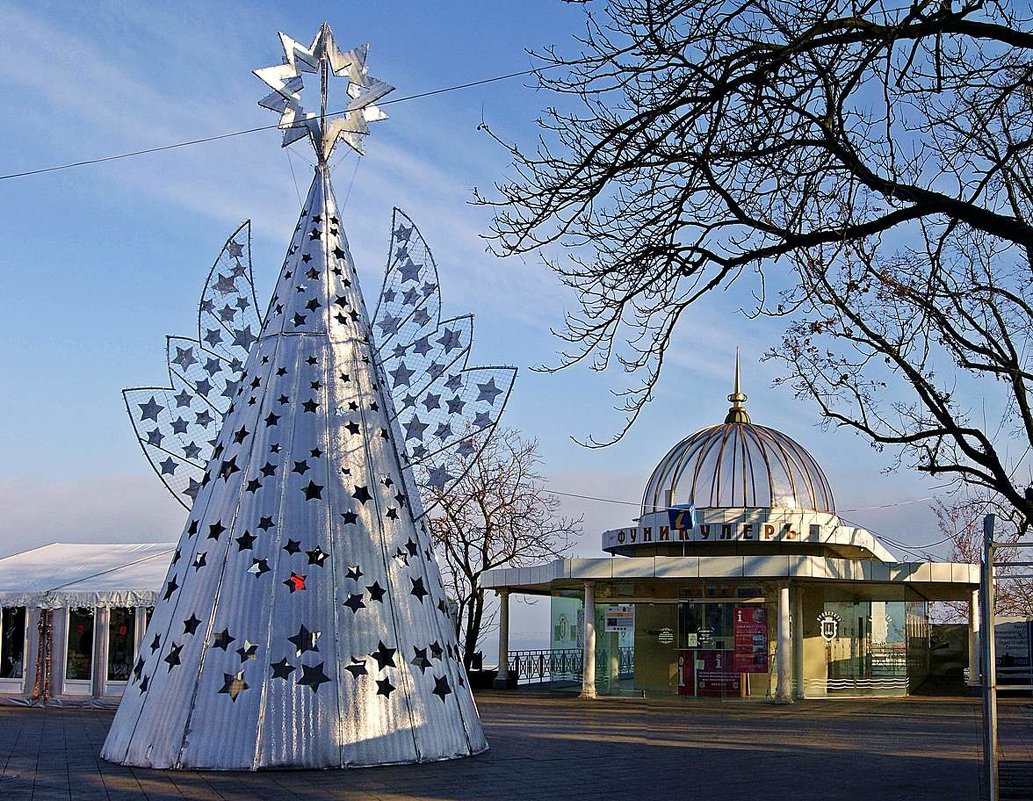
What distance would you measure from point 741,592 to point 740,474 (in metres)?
3.84

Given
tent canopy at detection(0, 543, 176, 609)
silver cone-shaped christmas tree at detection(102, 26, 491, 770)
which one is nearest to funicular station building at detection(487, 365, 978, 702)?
tent canopy at detection(0, 543, 176, 609)

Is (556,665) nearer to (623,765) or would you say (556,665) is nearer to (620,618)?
(620,618)

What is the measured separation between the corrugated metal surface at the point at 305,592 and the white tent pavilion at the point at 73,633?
36.4 feet

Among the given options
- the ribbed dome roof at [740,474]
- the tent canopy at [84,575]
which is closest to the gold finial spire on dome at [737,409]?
the ribbed dome roof at [740,474]

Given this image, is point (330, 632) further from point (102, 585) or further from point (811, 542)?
point (811, 542)

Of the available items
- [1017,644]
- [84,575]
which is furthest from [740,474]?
[1017,644]

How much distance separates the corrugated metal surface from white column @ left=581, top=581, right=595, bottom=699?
1584 centimetres

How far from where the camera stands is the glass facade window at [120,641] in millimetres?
23531

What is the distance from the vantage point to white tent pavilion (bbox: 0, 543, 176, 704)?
23.2 m

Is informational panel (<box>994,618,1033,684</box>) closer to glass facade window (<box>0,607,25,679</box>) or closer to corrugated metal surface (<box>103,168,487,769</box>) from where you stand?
corrugated metal surface (<box>103,168,487,769</box>)

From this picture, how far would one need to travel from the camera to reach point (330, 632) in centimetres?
1184

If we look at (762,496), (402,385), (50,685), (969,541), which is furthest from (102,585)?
(969,541)

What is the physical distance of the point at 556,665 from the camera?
107 ft

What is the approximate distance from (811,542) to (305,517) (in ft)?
67.1
